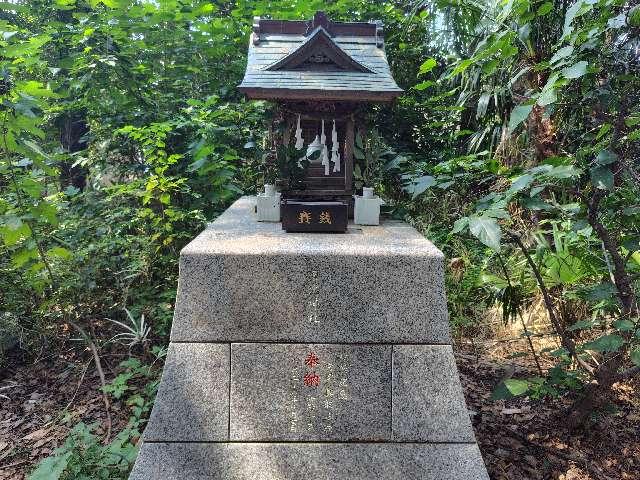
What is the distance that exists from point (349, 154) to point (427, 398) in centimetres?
227

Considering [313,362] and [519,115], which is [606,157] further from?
[313,362]

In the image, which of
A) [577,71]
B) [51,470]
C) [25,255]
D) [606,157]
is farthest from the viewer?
[25,255]

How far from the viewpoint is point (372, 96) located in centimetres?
355

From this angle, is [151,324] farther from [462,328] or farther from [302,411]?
[462,328]

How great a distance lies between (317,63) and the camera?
12.8 feet

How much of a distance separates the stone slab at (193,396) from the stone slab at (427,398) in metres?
1.04

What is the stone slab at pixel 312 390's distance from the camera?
264 centimetres

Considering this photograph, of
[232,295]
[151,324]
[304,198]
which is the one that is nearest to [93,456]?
[232,295]

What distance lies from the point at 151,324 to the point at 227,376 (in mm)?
2194

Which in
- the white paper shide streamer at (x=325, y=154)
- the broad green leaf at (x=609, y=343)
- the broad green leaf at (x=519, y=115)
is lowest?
the broad green leaf at (x=609, y=343)

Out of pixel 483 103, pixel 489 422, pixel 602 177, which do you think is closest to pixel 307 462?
pixel 489 422

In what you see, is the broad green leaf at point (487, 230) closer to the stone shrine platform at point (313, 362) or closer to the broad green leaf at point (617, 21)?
the stone shrine platform at point (313, 362)

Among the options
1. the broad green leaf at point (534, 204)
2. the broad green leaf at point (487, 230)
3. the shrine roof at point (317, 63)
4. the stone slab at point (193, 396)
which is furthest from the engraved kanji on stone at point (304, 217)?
the broad green leaf at point (534, 204)

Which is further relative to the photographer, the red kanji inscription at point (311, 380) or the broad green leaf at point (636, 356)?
the red kanji inscription at point (311, 380)
